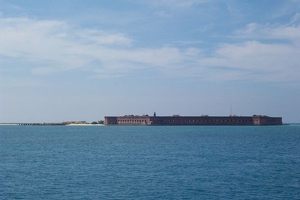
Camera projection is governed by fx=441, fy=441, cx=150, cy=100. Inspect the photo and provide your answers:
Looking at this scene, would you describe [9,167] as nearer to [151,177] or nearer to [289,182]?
[151,177]

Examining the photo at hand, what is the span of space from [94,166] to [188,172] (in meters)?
10.7

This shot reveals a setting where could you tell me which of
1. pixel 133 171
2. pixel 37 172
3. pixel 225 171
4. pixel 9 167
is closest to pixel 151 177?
pixel 133 171

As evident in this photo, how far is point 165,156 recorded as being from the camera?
56.6m

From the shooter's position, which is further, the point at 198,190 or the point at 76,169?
the point at 76,169

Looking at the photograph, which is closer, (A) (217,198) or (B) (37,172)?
(A) (217,198)

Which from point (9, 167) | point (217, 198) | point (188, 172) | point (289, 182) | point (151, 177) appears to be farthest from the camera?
point (9, 167)

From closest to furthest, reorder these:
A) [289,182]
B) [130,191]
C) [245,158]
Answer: [130,191]
[289,182]
[245,158]

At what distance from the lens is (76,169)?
43.9 m

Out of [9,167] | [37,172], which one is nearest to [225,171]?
[37,172]

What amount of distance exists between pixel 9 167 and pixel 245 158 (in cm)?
2775

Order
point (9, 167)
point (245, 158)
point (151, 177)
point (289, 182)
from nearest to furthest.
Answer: point (289, 182), point (151, 177), point (9, 167), point (245, 158)

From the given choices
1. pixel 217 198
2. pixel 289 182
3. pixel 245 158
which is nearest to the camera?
pixel 217 198

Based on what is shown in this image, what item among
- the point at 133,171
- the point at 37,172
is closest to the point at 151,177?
the point at 133,171

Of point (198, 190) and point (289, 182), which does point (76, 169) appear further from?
point (289, 182)
